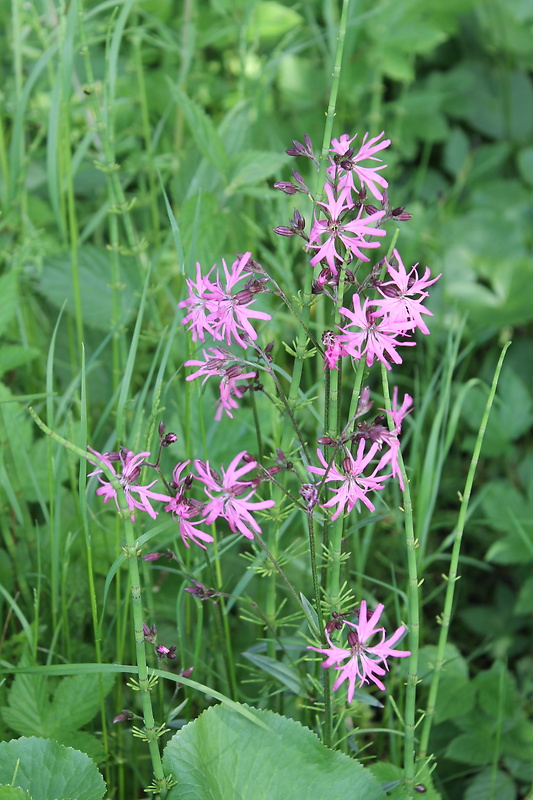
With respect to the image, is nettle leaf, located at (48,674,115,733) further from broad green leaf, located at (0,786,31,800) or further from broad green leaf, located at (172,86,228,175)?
broad green leaf, located at (172,86,228,175)

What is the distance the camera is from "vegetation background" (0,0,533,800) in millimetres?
1591

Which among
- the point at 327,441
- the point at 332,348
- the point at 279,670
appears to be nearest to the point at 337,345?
the point at 332,348

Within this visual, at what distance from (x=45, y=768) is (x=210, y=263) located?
107 cm

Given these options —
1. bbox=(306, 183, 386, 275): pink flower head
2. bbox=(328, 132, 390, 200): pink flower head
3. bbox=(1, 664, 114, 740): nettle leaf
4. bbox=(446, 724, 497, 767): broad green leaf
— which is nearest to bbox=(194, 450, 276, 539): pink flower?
bbox=(306, 183, 386, 275): pink flower head

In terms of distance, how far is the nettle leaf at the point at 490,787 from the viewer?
1.59 metres

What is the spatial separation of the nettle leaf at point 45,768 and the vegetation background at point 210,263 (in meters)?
0.15

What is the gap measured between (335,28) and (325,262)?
154 cm

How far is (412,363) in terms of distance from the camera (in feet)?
8.39

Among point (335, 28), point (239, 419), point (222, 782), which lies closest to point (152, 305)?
point (239, 419)

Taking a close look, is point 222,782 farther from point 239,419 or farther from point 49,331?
point 49,331

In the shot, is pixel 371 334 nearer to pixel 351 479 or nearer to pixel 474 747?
pixel 351 479

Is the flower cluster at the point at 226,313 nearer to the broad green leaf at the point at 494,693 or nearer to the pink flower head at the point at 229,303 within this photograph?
the pink flower head at the point at 229,303

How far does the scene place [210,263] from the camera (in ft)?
6.04

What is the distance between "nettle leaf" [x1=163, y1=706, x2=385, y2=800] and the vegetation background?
0.16 meters
